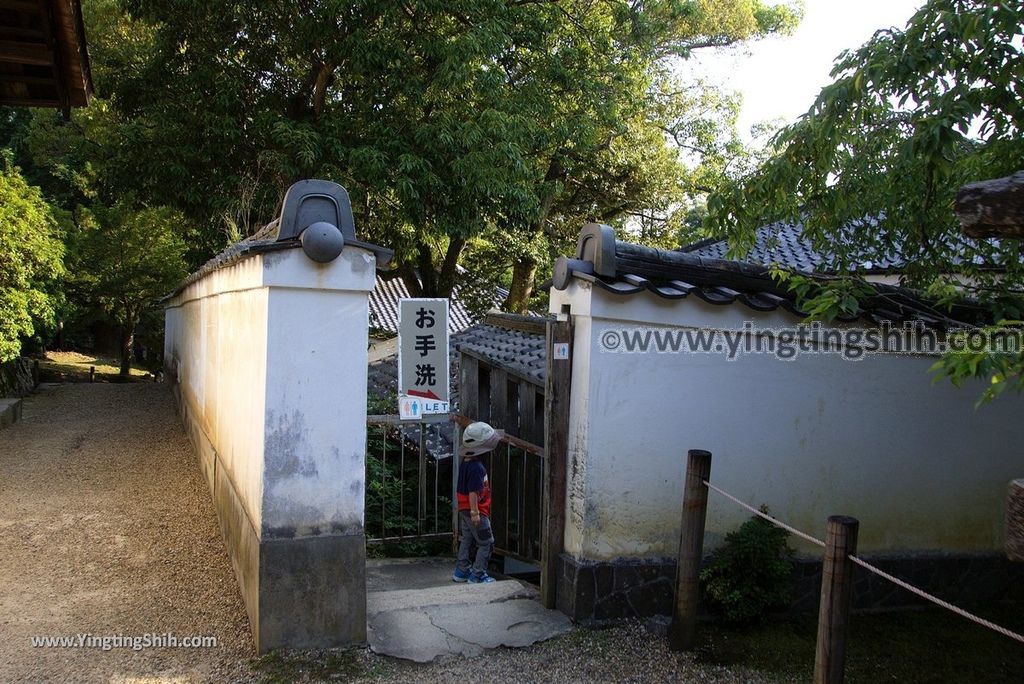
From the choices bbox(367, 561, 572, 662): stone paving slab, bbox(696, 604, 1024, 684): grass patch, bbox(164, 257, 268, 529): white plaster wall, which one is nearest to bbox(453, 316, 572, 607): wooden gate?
bbox(367, 561, 572, 662): stone paving slab

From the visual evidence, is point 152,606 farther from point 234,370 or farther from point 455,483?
point 455,483

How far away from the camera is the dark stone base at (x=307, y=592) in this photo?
4992mm

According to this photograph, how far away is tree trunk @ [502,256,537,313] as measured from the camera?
59.8 feet

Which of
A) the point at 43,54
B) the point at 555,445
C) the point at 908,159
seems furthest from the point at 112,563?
the point at 908,159

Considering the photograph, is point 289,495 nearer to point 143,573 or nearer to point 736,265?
point 143,573

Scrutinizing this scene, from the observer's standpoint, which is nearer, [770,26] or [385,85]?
[385,85]

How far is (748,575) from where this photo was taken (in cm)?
558

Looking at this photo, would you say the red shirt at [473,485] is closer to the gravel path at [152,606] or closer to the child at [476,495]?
the child at [476,495]

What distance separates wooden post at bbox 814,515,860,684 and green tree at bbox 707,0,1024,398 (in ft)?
5.43

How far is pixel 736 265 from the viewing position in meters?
5.99

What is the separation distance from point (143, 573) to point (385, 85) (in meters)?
9.00

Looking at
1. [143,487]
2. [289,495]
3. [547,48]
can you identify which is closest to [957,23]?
[289,495]

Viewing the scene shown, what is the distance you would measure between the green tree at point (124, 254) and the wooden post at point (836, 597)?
702 inches

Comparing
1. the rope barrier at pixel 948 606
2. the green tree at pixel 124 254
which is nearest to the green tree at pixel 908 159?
the rope barrier at pixel 948 606
